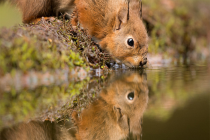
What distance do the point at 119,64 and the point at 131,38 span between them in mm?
550

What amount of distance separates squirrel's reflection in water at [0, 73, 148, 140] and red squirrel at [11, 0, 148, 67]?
237 centimetres

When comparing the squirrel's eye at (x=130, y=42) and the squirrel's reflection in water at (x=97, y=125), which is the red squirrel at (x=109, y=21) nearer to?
the squirrel's eye at (x=130, y=42)

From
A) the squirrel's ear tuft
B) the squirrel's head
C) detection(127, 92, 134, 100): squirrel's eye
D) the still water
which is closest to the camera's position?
the still water

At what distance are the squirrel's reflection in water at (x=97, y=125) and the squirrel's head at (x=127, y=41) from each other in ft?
7.71

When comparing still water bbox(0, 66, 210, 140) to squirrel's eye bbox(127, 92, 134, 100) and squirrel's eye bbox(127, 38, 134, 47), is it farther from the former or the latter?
squirrel's eye bbox(127, 38, 134, 47)

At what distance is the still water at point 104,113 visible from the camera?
1645 millimetres

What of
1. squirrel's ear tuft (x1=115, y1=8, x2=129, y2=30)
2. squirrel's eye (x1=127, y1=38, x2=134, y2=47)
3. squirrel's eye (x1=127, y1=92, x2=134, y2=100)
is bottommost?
squirrel's eye (x1=127, y1=92, x2=134, y2=100)

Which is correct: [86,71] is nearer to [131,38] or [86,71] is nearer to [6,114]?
[131,38]

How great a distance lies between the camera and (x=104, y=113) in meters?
2.02

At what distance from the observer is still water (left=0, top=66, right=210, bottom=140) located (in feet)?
5.40

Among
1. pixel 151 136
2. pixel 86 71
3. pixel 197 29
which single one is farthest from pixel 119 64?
pixel 197 29

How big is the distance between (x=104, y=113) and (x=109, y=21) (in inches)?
115

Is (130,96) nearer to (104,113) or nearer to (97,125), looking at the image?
(104,113)

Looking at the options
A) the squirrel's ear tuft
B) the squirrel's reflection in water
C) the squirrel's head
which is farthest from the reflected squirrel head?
the squirrel's ear tuft
